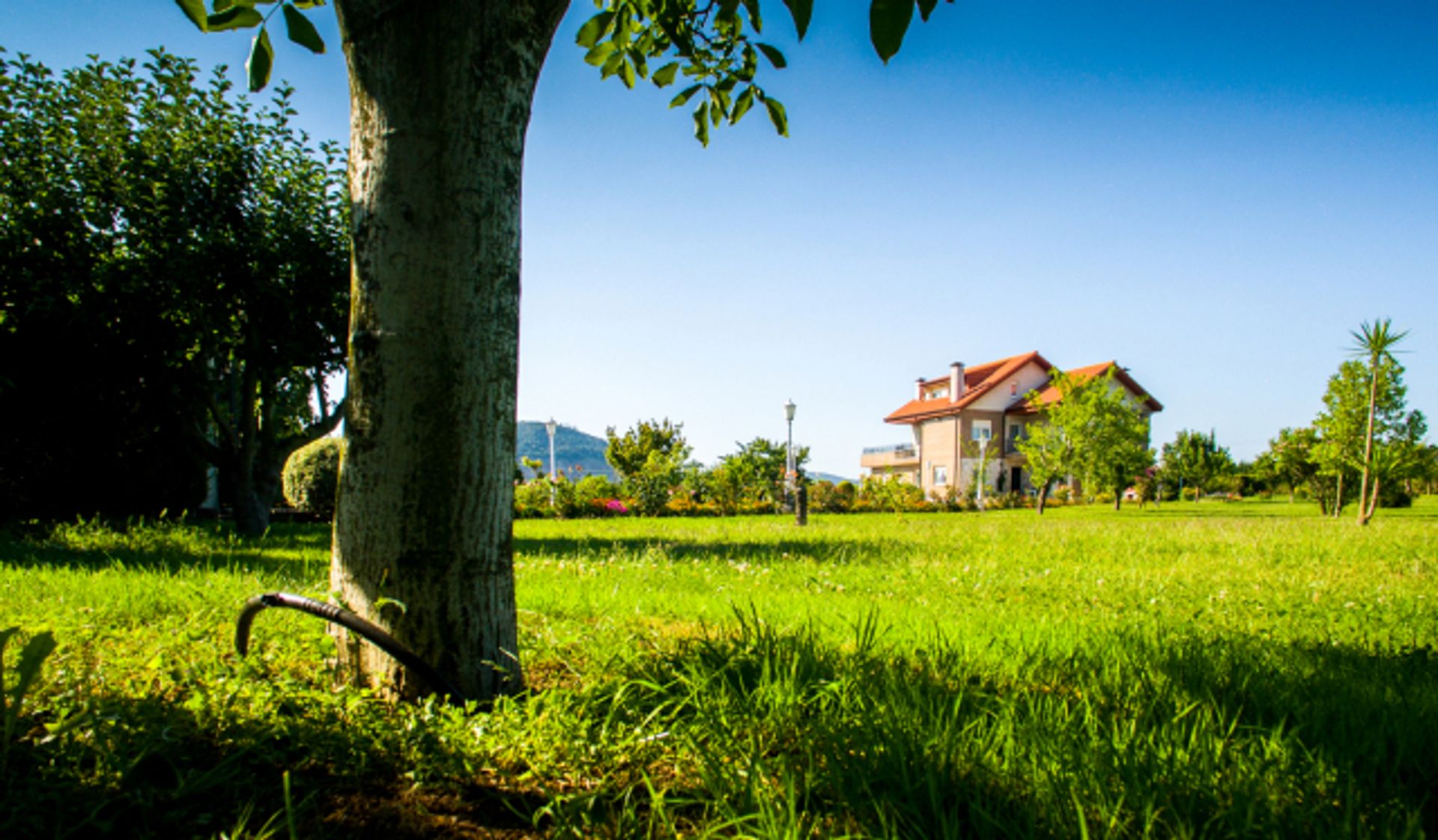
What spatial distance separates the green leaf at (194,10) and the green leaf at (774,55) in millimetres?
2084

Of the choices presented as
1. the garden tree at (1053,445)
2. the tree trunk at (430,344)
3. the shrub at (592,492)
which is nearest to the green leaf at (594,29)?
the tree trunk at (430,344)

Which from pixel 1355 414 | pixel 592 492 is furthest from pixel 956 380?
pixel 592 492

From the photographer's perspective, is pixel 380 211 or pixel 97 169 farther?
pixel 97 169

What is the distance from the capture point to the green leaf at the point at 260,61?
2.50 meters

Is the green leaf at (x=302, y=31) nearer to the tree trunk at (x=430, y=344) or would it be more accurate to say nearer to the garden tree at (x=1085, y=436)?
the tree trunk at (x=430, y=344)

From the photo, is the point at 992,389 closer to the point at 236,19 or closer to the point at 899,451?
the point at 899,451

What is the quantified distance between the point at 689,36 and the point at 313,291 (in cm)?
940

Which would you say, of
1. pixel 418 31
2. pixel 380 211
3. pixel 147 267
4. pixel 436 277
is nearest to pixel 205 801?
pixel 436 277

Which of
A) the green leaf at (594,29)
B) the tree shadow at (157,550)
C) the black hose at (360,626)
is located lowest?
the tree shadow at (157,550)

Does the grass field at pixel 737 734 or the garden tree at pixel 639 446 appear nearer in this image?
the grass field at pixel 737 734

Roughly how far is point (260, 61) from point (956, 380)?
54.6m

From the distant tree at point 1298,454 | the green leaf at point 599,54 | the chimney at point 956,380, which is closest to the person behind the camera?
the green leaf at point 599,54

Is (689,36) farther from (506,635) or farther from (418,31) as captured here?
(506,635)

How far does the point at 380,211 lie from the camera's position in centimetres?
235
